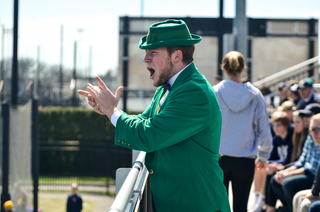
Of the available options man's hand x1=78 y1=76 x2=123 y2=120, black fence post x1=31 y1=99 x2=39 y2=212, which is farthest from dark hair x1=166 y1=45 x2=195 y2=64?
black fence post x1=31 y1=99 x2=39 y2=212

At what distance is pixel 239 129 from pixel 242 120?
85mm

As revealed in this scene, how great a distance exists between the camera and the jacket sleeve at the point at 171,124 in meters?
2.04

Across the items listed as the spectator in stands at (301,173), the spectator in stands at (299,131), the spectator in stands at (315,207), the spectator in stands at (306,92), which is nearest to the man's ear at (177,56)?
the spectator in stands at (315,207)

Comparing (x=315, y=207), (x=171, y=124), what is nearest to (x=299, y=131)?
(x=315, y=207)

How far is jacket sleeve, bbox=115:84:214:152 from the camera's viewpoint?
204 cm

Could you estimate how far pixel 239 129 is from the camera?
3.75 meters

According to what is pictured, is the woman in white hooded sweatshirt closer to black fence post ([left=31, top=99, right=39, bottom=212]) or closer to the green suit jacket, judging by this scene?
the green suit jacket

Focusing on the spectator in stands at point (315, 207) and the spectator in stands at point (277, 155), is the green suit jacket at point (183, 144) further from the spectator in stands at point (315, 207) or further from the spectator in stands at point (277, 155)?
the spectator in stands at point (277, 155)

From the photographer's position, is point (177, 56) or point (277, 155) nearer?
point (177, 56)

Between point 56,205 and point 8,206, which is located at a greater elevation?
point 8,206

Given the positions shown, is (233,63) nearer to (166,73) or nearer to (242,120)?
(242,120)

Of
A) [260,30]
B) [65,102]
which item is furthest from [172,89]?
[65,102]

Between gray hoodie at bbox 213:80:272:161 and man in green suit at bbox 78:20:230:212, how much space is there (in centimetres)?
146

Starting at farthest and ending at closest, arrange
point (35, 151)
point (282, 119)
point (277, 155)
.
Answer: point (35, 151) < point (277, 155) < point (282, 119)
